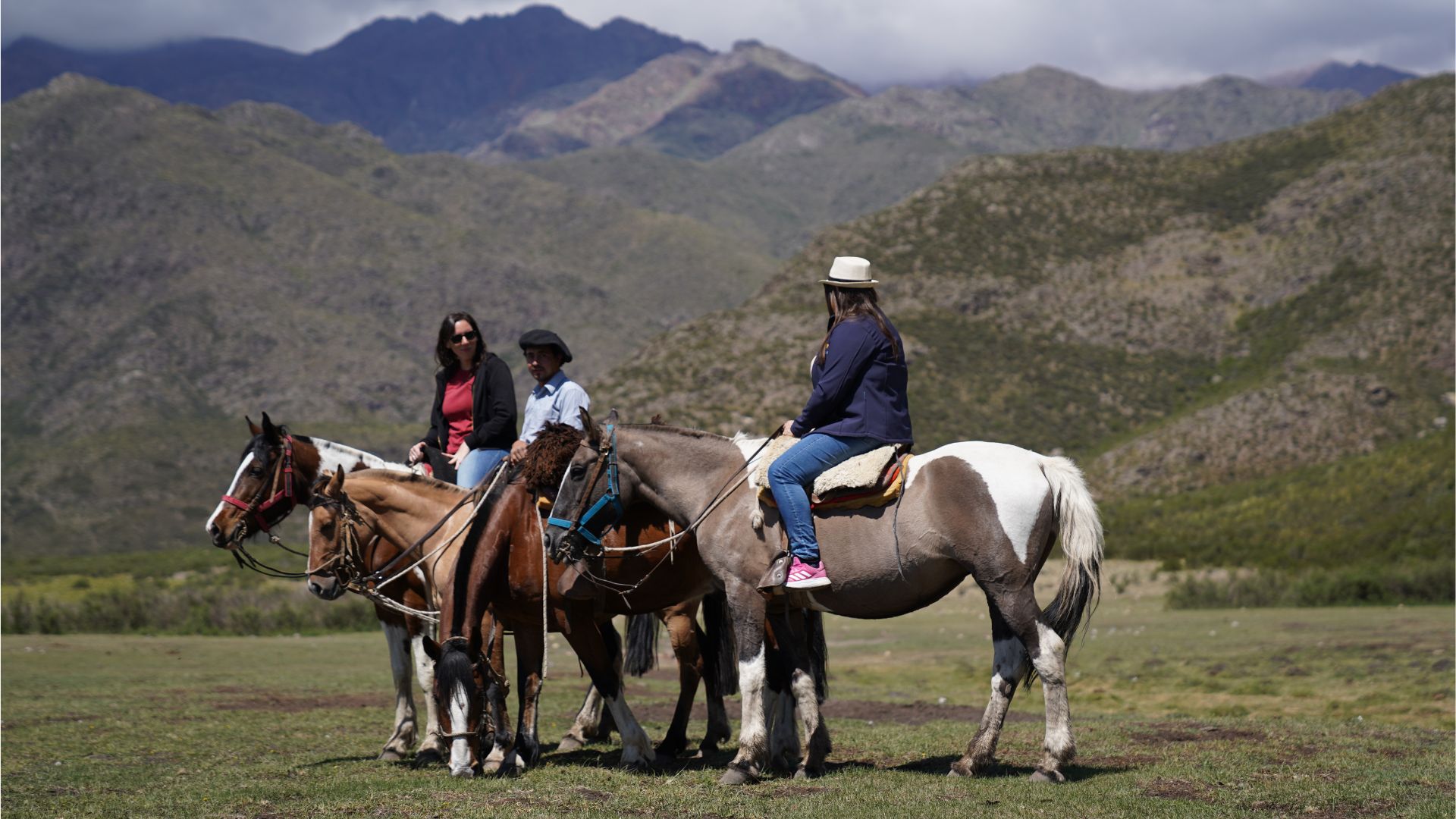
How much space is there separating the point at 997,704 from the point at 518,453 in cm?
416

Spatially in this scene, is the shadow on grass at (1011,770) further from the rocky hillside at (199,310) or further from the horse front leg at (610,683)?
the rocky hillside at (199,310)

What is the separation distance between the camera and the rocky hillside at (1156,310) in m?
57.8

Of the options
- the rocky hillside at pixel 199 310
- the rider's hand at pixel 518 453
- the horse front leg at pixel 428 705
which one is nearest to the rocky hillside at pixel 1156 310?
the horse front leg at pixel 428 705

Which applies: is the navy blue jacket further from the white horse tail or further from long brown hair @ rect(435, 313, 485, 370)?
long brown hair @ rect(435, 313, 485, 370)

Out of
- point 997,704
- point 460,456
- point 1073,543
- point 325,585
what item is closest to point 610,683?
point 325,585

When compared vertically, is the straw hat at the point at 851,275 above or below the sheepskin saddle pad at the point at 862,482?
above

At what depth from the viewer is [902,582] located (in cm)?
961

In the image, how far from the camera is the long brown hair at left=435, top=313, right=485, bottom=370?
Answer: 12039mm

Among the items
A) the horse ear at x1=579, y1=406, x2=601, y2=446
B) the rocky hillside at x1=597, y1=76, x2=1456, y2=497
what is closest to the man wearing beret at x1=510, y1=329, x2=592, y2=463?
the horse ear at x1=579, y1=406, x2=601, y2=446

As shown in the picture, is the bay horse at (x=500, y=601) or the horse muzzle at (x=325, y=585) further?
the horse muzzle at (x=325, y=585)

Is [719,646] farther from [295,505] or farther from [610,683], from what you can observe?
[295,505]

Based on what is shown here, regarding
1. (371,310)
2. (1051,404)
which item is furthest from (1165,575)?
(371,310)

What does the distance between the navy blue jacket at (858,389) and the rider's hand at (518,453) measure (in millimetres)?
2236

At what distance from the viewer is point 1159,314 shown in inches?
2773
